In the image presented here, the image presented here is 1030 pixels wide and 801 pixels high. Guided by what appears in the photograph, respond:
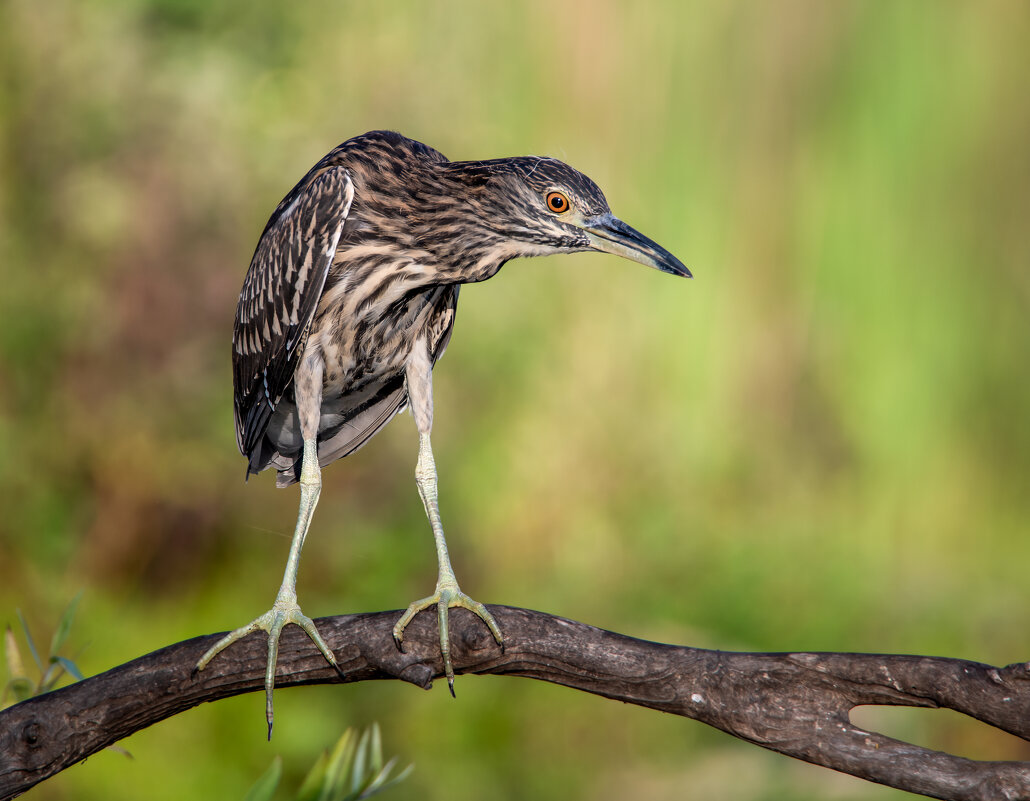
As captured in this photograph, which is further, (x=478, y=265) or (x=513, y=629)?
(x=478, y=265)

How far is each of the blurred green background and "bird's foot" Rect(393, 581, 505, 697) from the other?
231 centimetres

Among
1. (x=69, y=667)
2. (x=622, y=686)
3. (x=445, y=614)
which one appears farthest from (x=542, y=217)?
(x=69, y=667)

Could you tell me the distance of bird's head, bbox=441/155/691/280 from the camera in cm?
208

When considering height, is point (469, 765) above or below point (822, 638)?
below

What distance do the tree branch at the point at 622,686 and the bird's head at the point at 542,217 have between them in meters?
0.72

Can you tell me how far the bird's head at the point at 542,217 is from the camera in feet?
6.83

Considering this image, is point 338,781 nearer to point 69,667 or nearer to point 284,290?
point 69,667

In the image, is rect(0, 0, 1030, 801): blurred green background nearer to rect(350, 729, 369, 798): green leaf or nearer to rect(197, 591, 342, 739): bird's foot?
rect(350, 729, 369, 798): green leaf

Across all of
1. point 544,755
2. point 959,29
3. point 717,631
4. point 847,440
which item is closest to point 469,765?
point 544,755

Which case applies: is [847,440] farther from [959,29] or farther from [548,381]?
[959,29]

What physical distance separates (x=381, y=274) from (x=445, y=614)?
73cm

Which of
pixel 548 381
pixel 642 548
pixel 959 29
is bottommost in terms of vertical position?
pixel 642 548

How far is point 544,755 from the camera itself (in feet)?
14.5

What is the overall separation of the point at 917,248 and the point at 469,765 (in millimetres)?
3078
